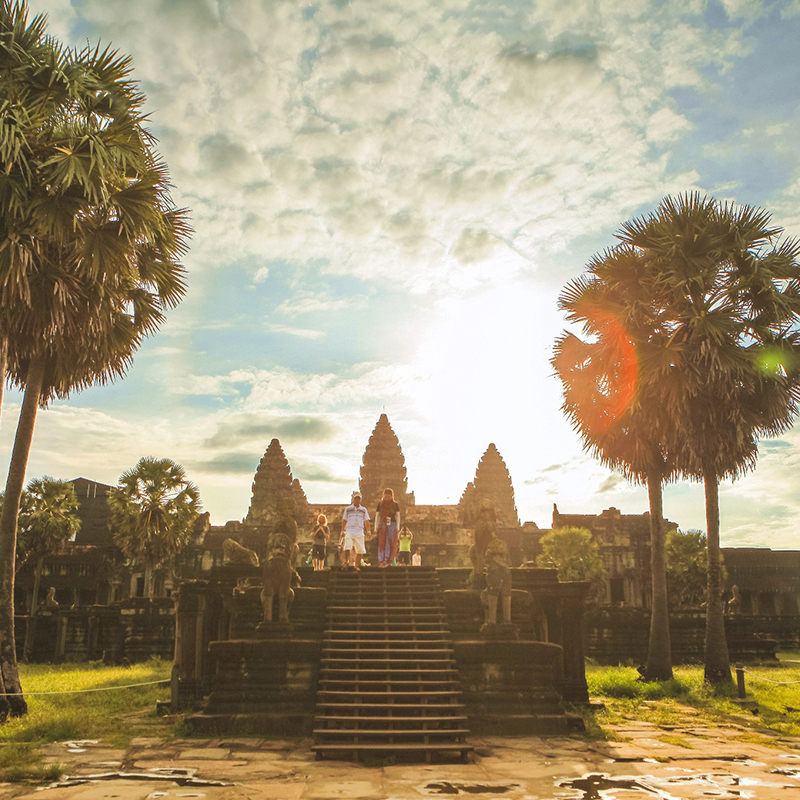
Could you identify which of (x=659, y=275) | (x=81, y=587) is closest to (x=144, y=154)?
(x=659, y=275)

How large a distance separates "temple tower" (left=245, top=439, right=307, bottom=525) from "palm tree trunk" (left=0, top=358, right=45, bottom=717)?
3706 cm

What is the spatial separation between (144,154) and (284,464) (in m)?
40.2

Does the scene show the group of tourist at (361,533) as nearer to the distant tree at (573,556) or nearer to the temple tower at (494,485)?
the distant tree at (573,556)

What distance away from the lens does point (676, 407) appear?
14.0 meters

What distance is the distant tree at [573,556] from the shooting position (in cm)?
2717

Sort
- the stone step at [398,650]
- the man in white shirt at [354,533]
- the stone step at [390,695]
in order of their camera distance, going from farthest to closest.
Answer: the man in white shirt at [354,533]
the stone step at [398,650]
the stone step at [390,695]

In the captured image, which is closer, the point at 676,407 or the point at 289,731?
the point at 289,731

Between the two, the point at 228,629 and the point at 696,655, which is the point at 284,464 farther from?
the point at 228,629

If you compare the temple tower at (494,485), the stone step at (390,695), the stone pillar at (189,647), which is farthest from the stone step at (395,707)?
the temple tower at (494,485)

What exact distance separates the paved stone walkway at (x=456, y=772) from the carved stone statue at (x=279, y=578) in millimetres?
2159

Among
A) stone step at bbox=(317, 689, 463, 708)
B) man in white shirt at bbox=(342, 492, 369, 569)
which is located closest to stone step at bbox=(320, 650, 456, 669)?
stone step at bbox=(317, 689, 463, 708)

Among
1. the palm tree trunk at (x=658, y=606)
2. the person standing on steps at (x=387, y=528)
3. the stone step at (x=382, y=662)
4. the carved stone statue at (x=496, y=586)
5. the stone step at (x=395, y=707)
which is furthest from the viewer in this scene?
the palm tree trunk at (x=658, y=606)

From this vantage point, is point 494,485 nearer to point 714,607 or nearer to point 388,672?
point 714,607

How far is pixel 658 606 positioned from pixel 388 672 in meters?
7.79
